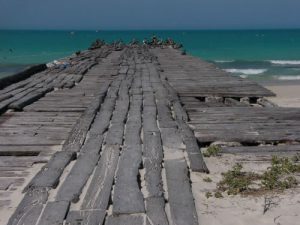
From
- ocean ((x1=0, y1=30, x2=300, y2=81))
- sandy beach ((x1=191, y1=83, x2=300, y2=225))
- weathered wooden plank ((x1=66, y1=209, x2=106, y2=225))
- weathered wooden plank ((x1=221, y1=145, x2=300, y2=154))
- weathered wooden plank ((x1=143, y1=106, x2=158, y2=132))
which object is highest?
weathered wooden plank ((x1=66, y1=209, x2=106, y2=225))

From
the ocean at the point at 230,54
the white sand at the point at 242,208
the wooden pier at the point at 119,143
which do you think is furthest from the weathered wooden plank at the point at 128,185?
the ocean at the point at 230,54

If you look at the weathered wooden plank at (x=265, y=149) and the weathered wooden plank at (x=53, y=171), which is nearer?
the weathered wooden plank at (x=53, y=171)

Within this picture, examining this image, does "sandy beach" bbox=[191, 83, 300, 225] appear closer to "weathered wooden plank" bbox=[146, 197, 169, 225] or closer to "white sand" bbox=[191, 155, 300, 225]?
"white sand" bbox=[191, 155, 300, 225]

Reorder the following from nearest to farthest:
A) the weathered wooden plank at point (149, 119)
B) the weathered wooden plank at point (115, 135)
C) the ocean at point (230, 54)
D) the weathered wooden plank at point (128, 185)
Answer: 1. the weathered wooden plank at point (128, 185)
2. the weathered wooden plank at point (115, 135)
3. the weathered wooden plank at point (149, 119)
4. the ocean at point (230, 54)

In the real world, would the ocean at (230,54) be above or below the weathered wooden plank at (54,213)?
below

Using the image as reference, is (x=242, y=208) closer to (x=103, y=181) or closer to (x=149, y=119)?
(x=103, y=181)

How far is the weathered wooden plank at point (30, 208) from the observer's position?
14.2ft

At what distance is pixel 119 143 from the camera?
21.9 feet

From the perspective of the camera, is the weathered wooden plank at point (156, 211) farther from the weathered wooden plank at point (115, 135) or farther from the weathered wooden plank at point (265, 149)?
the weathered wooden plank at point (265, 149)

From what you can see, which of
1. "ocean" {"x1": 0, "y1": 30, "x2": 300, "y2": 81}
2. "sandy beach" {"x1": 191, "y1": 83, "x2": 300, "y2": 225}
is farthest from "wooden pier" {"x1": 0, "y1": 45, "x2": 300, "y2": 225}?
"ocean" {"x1": 0, "y1": 30, "x2": 300, "y2": 81}

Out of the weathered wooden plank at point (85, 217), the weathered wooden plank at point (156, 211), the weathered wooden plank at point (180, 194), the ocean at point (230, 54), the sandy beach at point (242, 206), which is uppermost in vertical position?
the weathered wooden plank at point (85, 217)

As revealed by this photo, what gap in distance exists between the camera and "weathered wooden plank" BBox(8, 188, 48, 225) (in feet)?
14.2

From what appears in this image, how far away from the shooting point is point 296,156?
630cm

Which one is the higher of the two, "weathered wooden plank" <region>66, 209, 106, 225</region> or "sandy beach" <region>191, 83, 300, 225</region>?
"weathered wooden plank" <region>66, 209, 106, 225</region>
